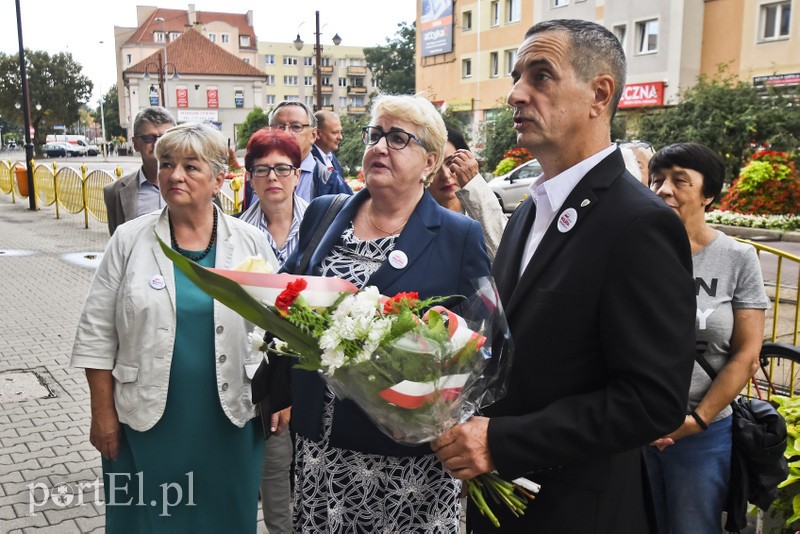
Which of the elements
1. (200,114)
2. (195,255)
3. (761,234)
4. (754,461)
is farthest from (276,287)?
(200,114)

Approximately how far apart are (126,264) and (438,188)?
187 centimetres

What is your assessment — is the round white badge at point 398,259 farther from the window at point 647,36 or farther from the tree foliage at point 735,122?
the window at point 647,36

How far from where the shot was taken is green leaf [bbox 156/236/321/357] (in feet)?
6.35

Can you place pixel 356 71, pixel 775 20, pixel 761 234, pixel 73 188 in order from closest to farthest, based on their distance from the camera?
pixel 761 234
pixel 73 188
pixel 775 20
pixel 356 71

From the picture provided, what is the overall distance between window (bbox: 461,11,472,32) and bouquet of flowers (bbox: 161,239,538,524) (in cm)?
4853

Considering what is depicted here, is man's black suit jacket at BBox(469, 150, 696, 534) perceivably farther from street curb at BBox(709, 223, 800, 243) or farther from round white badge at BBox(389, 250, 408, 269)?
street curb at BBox(709, 223, 800, 243)

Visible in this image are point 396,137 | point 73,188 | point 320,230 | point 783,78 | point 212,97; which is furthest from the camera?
point 212,97

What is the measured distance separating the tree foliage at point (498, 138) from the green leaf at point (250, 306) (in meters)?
26.7

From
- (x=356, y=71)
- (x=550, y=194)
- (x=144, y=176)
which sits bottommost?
(x=144, y=176)

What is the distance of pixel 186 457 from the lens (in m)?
3.14

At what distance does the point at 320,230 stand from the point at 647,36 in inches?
1388

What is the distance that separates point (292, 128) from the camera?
18.4 feet

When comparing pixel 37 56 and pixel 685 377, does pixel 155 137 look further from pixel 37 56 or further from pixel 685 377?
pixel 37 56

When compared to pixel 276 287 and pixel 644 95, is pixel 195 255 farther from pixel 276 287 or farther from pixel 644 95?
pixel 644 95
